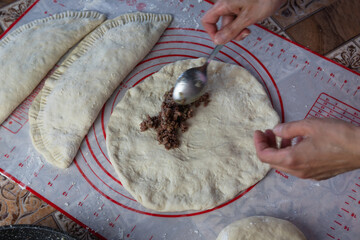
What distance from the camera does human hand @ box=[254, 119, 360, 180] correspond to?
1.06 m

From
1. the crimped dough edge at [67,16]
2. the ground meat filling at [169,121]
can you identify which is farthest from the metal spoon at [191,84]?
the crimped dough edge at [67,16]

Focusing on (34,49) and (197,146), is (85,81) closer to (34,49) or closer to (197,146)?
(34,49)

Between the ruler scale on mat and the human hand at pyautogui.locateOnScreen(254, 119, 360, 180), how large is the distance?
46cm

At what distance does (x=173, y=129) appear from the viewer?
1562 millimetres

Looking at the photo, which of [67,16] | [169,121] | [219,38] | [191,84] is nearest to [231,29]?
[219,38]

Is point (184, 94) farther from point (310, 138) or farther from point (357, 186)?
point (357, 186)

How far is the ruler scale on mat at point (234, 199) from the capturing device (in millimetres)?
1502

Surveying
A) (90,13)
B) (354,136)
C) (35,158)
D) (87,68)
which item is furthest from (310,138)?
(90,13)

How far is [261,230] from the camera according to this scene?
1.36 metres

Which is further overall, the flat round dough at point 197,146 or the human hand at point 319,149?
the flat round dough at point 197,146

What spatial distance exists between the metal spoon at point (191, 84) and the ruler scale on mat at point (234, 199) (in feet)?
0.98

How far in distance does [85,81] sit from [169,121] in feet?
1.89

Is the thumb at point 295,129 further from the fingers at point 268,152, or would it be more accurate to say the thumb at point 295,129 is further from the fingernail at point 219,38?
the fingernail at point 219,38

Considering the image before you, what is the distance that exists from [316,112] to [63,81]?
150 centimetres
